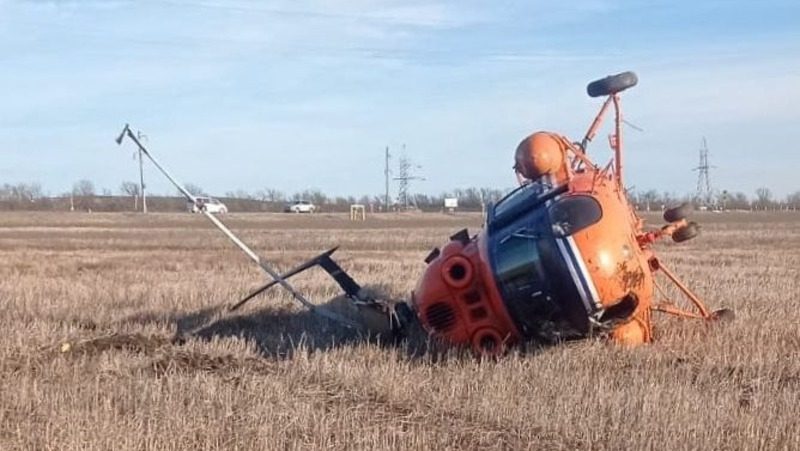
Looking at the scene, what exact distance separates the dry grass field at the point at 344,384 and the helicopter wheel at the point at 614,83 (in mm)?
2391

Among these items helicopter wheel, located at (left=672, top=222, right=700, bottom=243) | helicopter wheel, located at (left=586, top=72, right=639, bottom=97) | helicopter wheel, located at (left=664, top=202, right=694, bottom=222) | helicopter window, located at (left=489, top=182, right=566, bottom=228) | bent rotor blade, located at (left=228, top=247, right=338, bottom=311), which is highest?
helicopter wheel, located at (left=586, top=72, right=639, bottom=97)

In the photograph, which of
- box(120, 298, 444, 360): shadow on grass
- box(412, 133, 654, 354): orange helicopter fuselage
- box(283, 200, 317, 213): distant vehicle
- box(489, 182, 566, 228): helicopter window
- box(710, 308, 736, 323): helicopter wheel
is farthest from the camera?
box(283, 200, 317, 213): distant vehicle

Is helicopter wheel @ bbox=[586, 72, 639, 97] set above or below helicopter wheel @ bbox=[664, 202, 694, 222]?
above

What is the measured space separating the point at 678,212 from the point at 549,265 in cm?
204

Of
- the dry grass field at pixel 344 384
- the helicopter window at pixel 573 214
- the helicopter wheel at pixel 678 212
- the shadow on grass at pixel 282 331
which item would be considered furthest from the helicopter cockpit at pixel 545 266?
the helicopter wheel at pixel 678 212

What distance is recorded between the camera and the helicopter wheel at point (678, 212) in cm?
995

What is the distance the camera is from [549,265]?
856 centimetres

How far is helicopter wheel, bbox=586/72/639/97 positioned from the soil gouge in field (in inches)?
0.4

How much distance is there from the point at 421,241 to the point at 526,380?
27.5 meters

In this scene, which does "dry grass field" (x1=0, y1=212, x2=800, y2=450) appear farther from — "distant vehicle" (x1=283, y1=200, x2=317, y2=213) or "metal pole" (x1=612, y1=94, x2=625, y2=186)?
"distant vehicle" (x1=283, y1=200, x2=317, y2=213)

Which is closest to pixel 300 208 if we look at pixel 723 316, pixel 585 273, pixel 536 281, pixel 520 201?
pixel 723 316

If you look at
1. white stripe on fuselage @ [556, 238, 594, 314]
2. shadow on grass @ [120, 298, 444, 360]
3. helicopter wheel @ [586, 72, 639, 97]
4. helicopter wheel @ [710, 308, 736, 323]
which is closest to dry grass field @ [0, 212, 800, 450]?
shadow on grass @ [120, 298, 444, 360]

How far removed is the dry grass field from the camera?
634 cm

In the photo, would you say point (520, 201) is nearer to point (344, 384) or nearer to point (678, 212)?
point (678, 212)
